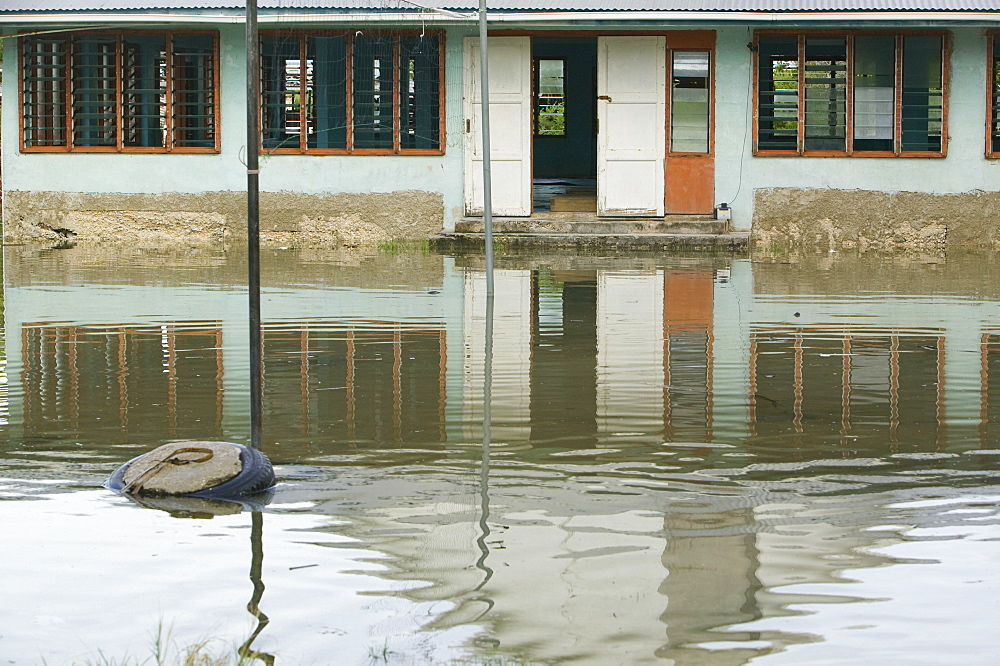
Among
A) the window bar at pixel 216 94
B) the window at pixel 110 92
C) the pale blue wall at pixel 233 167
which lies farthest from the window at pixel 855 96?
the window at pixel 110 92

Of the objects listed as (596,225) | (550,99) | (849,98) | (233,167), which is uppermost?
(550,99)

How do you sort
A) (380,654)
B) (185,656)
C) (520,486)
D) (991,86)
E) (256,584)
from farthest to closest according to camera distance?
(991,86) < (520,486) < (256,584) < (380,654) < (185,656)

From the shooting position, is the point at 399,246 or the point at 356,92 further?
the point at 356,92

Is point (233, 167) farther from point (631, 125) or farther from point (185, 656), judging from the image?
point (185, 656)

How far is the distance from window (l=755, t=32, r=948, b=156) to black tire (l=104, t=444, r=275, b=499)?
14.3 meters

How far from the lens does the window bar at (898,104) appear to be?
64.0ft

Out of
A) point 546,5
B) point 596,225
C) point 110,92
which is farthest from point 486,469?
point 110,92

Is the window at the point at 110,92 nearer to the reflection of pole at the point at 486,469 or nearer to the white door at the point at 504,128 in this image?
the white door at the point at 504,128

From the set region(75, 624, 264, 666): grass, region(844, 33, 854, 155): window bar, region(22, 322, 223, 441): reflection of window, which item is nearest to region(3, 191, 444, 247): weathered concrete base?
region(844, 33, 854, 155): window bar

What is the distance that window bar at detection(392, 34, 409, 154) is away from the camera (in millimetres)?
19984

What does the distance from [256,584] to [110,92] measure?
1694 cm

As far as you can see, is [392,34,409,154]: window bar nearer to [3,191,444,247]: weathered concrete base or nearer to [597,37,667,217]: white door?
[3,191,444,247]: weathered concrete base

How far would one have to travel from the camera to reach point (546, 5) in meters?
19.1

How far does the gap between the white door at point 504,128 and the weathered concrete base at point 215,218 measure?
70 cm
